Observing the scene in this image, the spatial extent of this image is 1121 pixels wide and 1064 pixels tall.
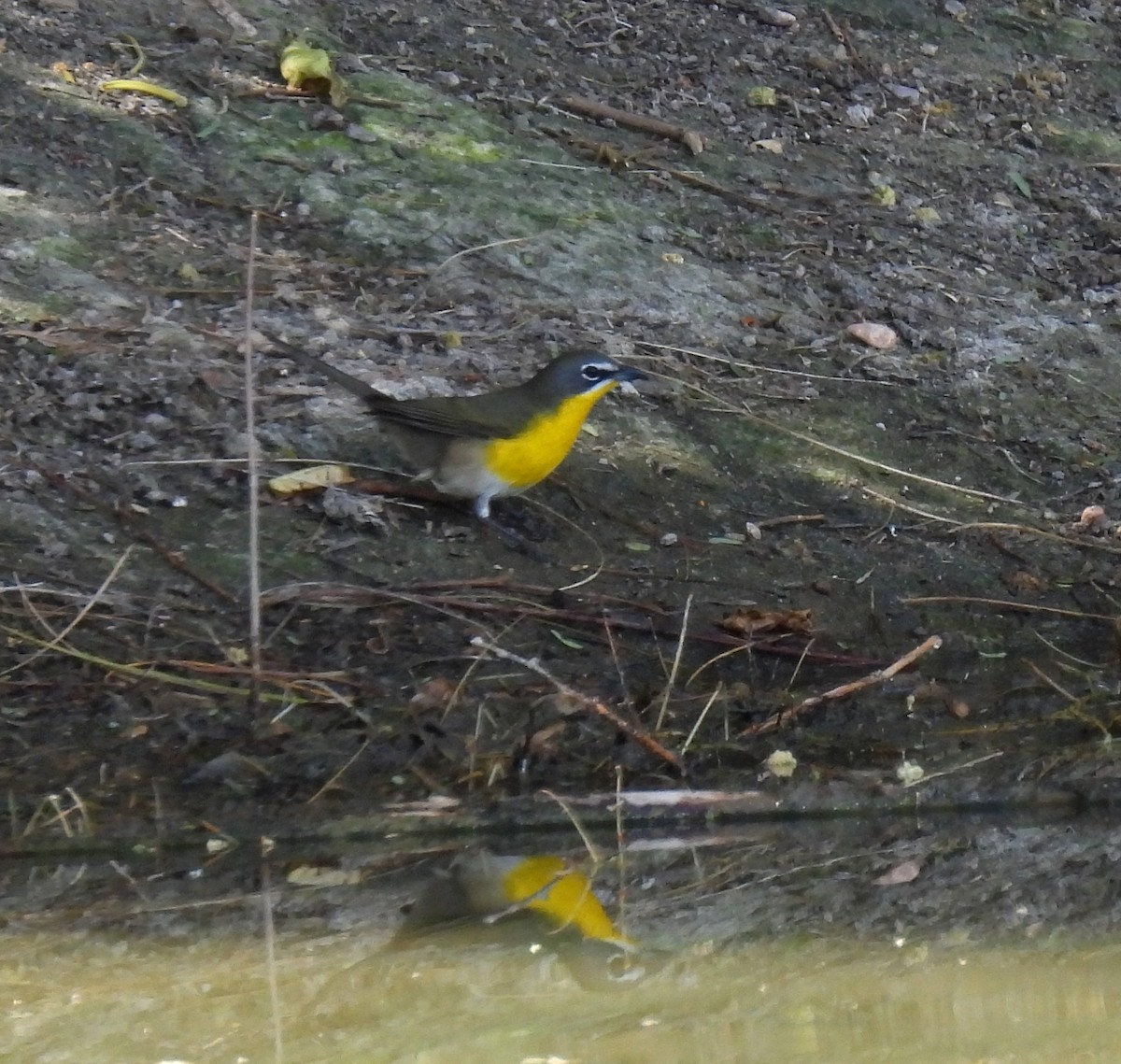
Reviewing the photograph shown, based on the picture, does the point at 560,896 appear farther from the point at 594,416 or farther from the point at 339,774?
the point at 594,416

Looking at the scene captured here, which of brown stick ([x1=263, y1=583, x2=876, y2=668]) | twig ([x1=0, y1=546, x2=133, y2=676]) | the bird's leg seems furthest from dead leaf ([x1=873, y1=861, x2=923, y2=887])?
twig ([x1=0, y1=546, x2=133, y2=676])

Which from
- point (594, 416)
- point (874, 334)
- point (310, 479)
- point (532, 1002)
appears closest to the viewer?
point (532, 1002)

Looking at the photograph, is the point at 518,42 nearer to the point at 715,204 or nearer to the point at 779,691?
the point at 715,204

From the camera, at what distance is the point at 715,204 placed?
8734 millimetres

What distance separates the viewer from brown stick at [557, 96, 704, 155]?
9180 millimetres

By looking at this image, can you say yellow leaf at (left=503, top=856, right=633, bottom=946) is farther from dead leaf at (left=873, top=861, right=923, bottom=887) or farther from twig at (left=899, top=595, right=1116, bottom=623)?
twig at (left=899, top=595, right=1116, bottom=623)

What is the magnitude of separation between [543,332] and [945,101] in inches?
163

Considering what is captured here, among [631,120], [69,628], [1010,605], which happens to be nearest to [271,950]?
[69,628]

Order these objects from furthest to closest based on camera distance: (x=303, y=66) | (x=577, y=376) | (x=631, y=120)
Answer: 1. (x=631, y=120)
2. (x=303, y=66)
3. (x=577, y=376)

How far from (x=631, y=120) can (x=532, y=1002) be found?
21.5 feet

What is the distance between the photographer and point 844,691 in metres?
5.21

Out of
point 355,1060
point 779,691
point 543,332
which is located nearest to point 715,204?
point 543,332

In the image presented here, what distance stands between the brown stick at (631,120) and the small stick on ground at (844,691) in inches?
173

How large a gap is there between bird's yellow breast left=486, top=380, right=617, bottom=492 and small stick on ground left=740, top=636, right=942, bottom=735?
146cm
